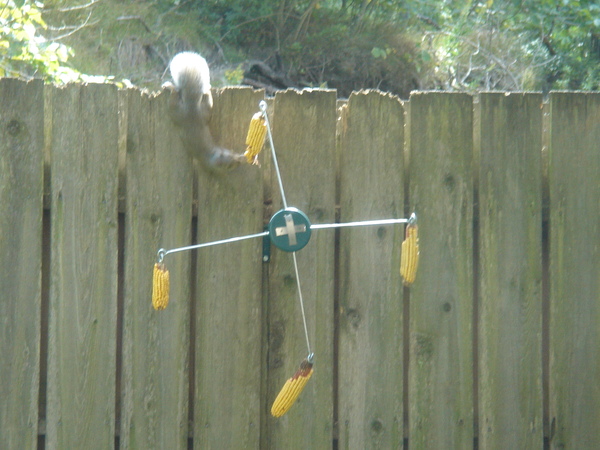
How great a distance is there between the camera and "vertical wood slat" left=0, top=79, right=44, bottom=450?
2506mm

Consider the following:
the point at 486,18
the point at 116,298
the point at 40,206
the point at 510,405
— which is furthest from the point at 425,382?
the point at 486,18

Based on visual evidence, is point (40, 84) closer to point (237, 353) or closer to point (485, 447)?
point (237, 353)

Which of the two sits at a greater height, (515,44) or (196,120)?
(515,44)

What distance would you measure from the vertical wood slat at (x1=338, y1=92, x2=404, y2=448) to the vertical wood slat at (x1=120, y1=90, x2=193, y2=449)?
1.74 feet

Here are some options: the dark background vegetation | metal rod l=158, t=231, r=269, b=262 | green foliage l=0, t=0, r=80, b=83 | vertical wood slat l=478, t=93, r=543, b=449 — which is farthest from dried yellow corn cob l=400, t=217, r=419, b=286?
the dark background vegetation

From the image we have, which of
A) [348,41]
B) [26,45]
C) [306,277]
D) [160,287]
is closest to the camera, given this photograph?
[160,287]

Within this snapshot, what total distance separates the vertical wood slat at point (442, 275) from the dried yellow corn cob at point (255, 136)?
52 cm

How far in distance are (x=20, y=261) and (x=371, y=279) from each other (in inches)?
46.0

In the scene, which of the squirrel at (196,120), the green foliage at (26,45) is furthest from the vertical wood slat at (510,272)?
the green foliage at (26,45)

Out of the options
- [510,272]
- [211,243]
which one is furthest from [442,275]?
[211,243]

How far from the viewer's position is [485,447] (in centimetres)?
253

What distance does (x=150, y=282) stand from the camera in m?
2.53

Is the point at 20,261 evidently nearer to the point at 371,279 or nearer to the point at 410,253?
the point at 371,279

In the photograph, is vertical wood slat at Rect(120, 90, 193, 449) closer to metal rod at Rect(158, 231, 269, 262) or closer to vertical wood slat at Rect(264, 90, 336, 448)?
metal rod at Rect(158, 231, 269, 262)
